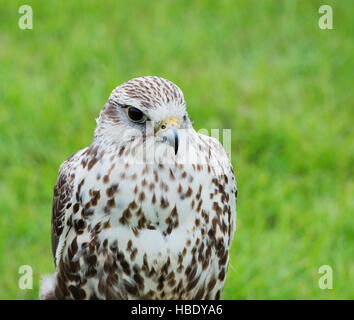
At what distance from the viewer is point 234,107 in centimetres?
545

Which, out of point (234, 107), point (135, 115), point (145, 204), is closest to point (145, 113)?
point (135, 115)

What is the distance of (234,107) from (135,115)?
2934 mm

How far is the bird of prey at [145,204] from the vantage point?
261cm

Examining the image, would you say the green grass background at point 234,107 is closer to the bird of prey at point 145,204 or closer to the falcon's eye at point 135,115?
the bird of prey at point 145,204

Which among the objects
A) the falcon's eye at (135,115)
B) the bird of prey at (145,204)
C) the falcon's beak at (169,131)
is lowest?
the bird of prey at (145,204)

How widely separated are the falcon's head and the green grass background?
1.78 meters

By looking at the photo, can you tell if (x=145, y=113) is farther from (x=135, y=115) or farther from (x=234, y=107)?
(x=234, y=107)

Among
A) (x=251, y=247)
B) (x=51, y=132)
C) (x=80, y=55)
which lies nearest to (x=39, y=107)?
(x=51, y=132)

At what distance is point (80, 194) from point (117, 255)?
1.02 ft

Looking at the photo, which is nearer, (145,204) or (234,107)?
(145,204)

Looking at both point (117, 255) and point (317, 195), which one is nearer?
point (117, 255)

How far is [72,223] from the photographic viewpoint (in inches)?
113

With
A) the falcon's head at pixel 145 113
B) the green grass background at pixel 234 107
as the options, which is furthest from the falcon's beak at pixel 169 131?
the green grass background at pixel 234 107
